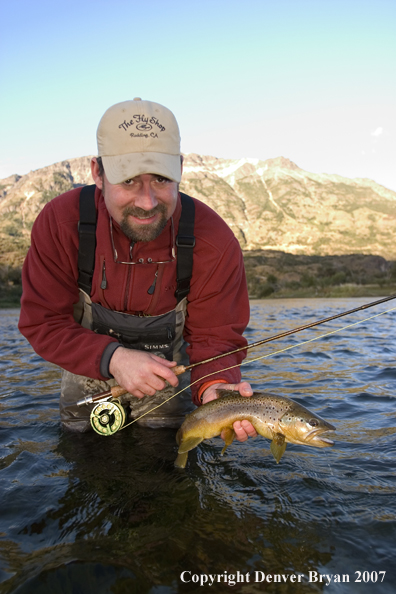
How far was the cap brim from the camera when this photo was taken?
3.47m

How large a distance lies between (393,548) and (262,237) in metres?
156

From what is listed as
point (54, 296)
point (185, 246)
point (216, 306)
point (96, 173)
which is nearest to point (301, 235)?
point (216, 306)

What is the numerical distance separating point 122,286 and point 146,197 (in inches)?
34.5

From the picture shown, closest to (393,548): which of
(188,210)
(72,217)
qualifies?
(188,210)

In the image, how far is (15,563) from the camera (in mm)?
2646

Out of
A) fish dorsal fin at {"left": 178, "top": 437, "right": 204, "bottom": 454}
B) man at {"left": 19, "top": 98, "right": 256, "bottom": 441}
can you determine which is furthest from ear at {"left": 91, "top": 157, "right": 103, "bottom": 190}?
fish dorsal fin at {"left": 178, "top": 437, "right": 204, "bottom": 454}

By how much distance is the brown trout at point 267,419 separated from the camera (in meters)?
3.23

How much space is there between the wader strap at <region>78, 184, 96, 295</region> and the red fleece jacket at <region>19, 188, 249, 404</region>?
5cm

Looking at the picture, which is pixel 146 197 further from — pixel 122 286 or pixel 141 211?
pixel 122 286

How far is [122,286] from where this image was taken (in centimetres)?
413

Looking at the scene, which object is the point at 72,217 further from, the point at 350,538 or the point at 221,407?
the point at 350,538

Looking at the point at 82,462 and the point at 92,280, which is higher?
the point at 92,280

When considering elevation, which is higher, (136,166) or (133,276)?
(136,166)

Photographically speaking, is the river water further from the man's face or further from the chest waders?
the man's face
